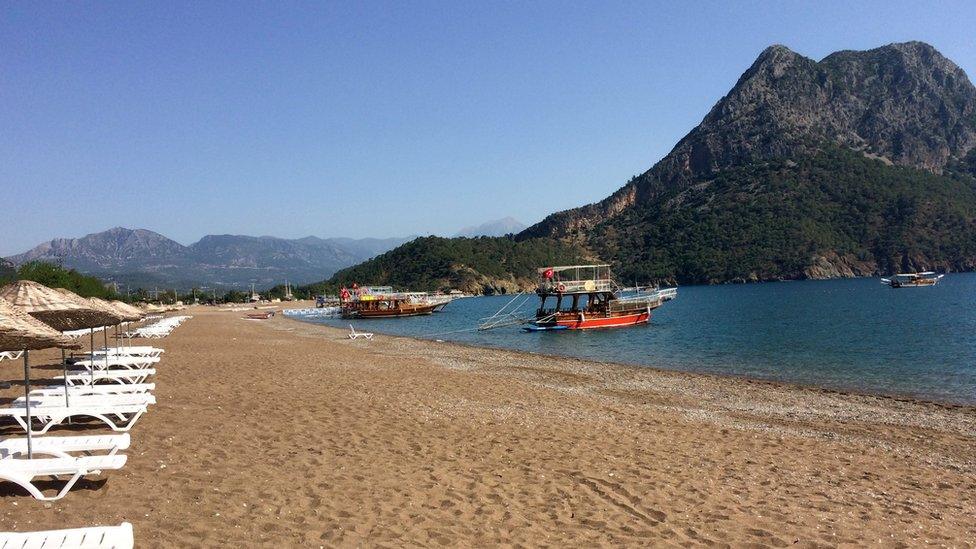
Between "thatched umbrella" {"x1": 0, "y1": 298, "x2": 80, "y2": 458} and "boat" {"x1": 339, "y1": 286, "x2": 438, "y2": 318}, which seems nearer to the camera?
"thatched umbrella" {"x1": 0, "y1": 298, "x2": 80, "y2": 458}

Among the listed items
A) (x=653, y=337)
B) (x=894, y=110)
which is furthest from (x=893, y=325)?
(x=894, y=110)

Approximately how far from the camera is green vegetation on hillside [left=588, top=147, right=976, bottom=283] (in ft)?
463

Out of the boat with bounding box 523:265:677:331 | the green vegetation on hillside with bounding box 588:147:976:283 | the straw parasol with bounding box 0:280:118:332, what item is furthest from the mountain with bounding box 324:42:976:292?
the straw parasol with bounding box 0:280:118:332

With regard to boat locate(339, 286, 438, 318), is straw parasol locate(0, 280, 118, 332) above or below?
above

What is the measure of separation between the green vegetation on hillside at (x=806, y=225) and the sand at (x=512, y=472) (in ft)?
488

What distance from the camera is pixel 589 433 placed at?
34.4 feet

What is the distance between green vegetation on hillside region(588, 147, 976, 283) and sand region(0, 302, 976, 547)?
5859 inches

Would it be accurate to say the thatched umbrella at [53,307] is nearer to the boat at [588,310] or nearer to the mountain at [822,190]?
the boat at [588,310]

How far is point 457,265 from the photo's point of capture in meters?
151

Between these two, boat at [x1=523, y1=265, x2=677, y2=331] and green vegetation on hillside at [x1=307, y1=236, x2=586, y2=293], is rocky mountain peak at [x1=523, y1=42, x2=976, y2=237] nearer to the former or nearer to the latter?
green vegetation on hillside at [x1=307, y1=236, x2=586, y2=293]

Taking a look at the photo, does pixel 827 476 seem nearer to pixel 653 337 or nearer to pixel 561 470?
pixel 561 470

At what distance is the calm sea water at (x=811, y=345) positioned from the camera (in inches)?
836

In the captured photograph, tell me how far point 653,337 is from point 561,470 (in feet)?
107

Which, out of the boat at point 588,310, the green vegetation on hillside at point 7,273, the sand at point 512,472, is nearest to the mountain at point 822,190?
the green vegetation on hillside at point 7,273
